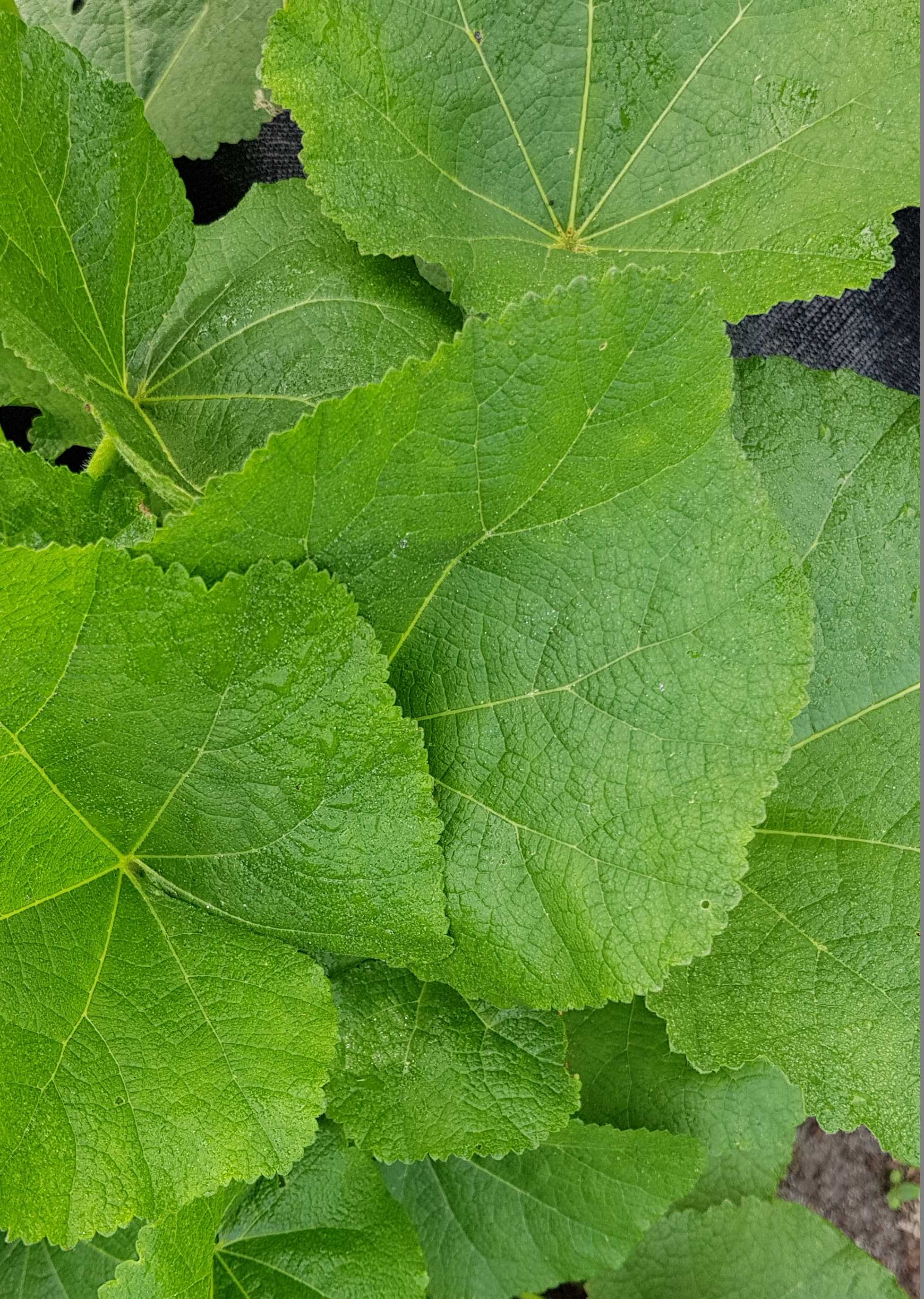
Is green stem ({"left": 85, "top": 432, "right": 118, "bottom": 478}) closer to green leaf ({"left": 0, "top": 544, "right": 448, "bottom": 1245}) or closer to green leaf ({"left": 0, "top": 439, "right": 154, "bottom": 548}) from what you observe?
green leaf ({"left": 0, "top": 439, "right": 154, "bottom": 548})

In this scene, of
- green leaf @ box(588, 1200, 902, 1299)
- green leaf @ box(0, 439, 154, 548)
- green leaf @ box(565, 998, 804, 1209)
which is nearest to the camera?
green leaf @ box(0, 439, 154, 548)

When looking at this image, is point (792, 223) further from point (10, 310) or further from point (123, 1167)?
point (123, 1167)

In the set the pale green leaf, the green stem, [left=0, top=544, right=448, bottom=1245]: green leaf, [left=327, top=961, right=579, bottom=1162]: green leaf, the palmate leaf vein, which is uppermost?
the pale green leaf

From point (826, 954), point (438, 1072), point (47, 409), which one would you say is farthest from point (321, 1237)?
point (47, 409)

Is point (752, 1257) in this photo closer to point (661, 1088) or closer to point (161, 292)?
point (661, 1088)

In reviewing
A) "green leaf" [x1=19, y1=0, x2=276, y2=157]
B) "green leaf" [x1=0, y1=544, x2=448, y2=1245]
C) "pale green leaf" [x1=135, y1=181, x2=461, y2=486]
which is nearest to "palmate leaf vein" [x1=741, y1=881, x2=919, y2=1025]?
"green leaf" [x1=0, y1=544, x2=448, y2=1245]
